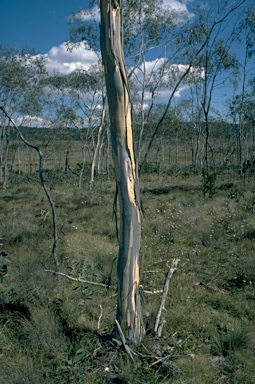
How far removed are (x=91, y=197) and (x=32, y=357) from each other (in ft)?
32.9

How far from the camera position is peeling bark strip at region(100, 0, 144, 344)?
2.47 metres

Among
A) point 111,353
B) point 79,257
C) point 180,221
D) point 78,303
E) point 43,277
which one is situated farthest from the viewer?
point 180,221

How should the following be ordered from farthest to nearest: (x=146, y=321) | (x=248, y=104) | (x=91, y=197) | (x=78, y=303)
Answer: (x=248, y=104)
(x=91, y=197)
(x=78, y=303)
(x=146, y=321)

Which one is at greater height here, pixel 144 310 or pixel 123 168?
pixel 123 168

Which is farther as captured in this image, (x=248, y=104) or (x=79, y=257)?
(x=248, y=104)

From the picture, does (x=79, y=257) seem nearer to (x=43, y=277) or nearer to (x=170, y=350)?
(x=43, y=277)

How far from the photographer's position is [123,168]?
2.56 metres

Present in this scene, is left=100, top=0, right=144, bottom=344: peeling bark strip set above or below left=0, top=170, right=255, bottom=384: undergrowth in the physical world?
above

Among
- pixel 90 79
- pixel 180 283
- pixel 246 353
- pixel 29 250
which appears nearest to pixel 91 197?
pixel 29 250

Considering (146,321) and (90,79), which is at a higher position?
(90,79)

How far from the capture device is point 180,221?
7.86 meters

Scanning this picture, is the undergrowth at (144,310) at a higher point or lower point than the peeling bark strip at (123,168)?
lower

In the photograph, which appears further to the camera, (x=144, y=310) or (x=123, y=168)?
(x=144, y=310)

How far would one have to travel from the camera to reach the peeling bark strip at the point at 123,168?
2475 millimetres
